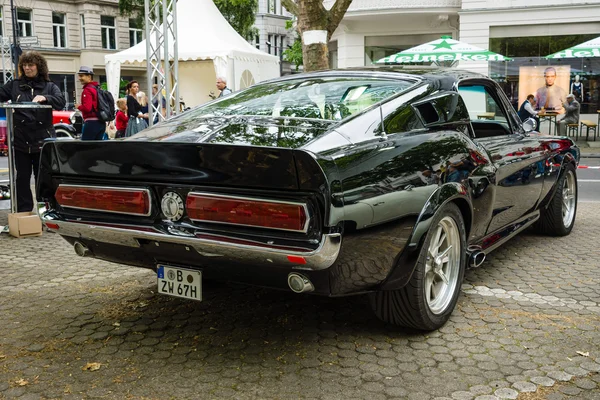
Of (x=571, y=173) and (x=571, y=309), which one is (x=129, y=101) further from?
(x=571, y=309)

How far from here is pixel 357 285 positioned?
3055mm

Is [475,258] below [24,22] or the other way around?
below

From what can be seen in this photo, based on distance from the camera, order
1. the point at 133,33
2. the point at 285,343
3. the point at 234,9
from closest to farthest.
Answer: the point at 285,343, the point at 234,9, the point at 133,33

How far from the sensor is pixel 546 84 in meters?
21.4

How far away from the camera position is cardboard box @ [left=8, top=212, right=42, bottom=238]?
6301 millimetres

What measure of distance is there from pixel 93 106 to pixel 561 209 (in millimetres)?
6235

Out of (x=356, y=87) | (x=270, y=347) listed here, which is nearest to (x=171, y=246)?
(x=270, y=347)

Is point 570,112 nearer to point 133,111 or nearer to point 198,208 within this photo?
point 133,111

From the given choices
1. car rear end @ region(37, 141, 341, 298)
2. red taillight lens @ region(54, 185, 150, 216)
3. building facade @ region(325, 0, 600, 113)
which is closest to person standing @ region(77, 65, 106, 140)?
car rear end @ region(37, 141, 341, 298)

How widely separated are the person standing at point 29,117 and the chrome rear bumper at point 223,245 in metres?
3.44

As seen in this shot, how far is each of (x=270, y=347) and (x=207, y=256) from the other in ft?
2.21

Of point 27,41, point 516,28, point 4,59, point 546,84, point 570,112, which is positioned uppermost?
point 27,41

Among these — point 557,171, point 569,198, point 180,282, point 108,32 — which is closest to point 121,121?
point 569,198

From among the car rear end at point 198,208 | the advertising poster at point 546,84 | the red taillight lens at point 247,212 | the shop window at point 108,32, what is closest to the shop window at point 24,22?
the shop window at point 108,32
